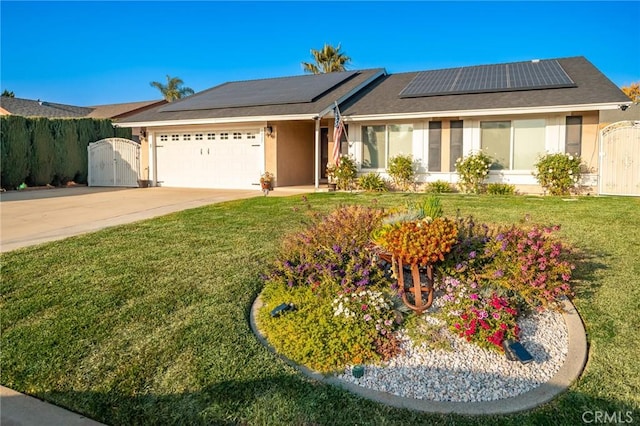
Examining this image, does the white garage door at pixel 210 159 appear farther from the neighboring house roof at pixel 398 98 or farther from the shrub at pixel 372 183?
the shrub at pixel 372 183

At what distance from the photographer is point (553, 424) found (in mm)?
2867

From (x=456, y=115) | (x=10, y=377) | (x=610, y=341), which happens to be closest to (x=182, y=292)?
(x=10, y=377)

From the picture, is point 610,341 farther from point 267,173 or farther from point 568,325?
point 267,173

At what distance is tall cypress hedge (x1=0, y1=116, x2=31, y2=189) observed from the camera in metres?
17.0

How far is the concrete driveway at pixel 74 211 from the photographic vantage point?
8.16 meters

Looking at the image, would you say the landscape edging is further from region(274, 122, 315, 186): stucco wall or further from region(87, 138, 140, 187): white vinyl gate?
region(87, 138, 140, 187): white vinyl gate

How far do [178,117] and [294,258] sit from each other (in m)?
13.5

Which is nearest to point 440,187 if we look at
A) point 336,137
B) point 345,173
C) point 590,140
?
point 345,173

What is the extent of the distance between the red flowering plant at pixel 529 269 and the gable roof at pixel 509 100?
916 centimetres

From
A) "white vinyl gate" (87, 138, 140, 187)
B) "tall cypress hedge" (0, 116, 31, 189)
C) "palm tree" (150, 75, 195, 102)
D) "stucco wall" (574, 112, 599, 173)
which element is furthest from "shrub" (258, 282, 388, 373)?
"palm tree" (150, 75, 195, 102)

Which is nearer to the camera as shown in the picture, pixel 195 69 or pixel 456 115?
pixel 456 115

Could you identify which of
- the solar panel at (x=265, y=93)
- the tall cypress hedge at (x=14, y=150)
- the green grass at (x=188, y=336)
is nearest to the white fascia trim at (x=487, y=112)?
the solar panel at (x=265, y=93)

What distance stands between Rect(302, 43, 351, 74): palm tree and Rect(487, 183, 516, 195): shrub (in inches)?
818

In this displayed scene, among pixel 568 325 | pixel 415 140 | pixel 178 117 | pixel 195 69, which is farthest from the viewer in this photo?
pixel 195 69
